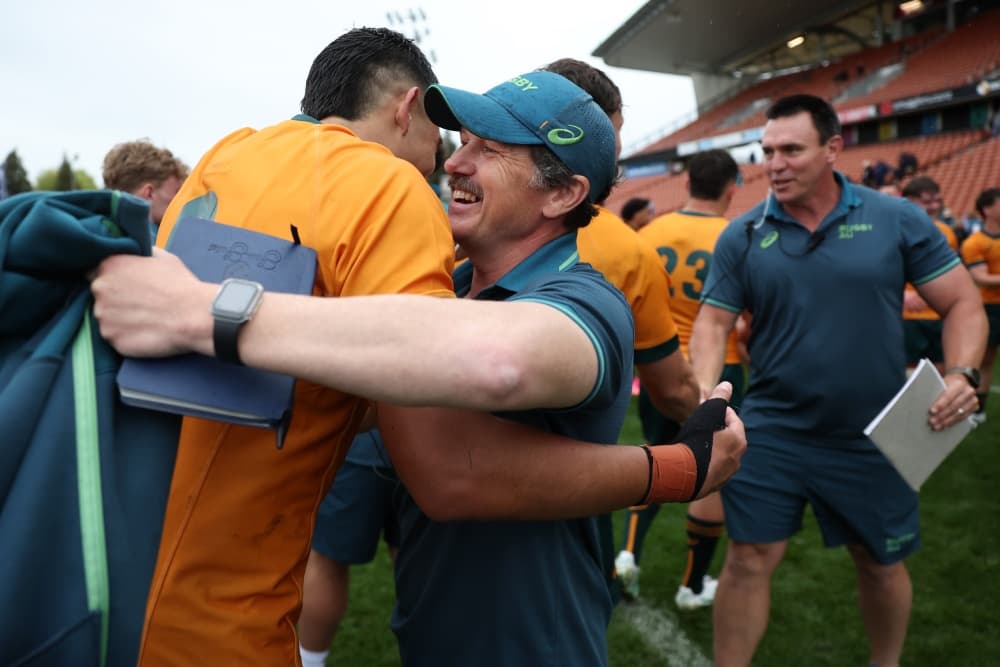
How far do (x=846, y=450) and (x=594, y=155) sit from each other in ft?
6.67

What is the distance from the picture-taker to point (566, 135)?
1672mm

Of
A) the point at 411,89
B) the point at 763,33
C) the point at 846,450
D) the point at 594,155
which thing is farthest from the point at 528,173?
the point at 763,33

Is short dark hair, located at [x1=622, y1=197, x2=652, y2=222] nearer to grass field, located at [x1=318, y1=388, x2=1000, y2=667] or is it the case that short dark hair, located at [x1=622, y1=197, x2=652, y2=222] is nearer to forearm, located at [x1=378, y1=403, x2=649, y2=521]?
grass field, located at [x1=318, y1=388, x2=1000, y2=667]

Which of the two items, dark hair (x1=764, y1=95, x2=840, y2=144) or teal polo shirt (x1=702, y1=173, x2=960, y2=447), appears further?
dark hair (x1=764, y1=95, x2=840, y2=144)

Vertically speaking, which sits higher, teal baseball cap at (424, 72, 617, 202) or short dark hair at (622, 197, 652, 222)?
teal baseball cap at (424, 72, 617, 202)

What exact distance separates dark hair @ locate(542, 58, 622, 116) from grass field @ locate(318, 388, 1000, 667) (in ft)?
7.97

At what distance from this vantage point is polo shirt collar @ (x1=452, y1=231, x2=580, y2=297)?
162 centimetres

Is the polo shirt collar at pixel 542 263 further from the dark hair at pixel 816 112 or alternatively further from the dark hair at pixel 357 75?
the dark hair at pixel 816 112

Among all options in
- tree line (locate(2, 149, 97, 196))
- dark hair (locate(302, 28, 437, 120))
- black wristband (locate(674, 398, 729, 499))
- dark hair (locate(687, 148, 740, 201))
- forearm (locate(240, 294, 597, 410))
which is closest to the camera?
forearm (locate(240, 294, 597, 410))

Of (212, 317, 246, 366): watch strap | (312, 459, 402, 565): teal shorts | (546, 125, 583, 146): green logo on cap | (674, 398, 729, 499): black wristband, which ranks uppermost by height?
(212, 317, 246, 366): watch strap

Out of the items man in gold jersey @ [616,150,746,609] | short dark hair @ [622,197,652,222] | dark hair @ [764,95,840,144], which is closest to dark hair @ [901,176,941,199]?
short dark hair @ [622,197,652,222]

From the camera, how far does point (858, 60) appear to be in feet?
95.8

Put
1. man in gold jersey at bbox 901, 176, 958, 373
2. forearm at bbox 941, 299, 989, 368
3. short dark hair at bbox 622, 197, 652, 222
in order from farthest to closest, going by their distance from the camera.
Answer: short dark hair at bbox 622, 197, 652, 222
man in gold jersey at bbox 901, 176, 958, 373
forearm at bbox 941, 299, 989, 368

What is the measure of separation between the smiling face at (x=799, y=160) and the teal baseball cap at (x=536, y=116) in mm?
1825
